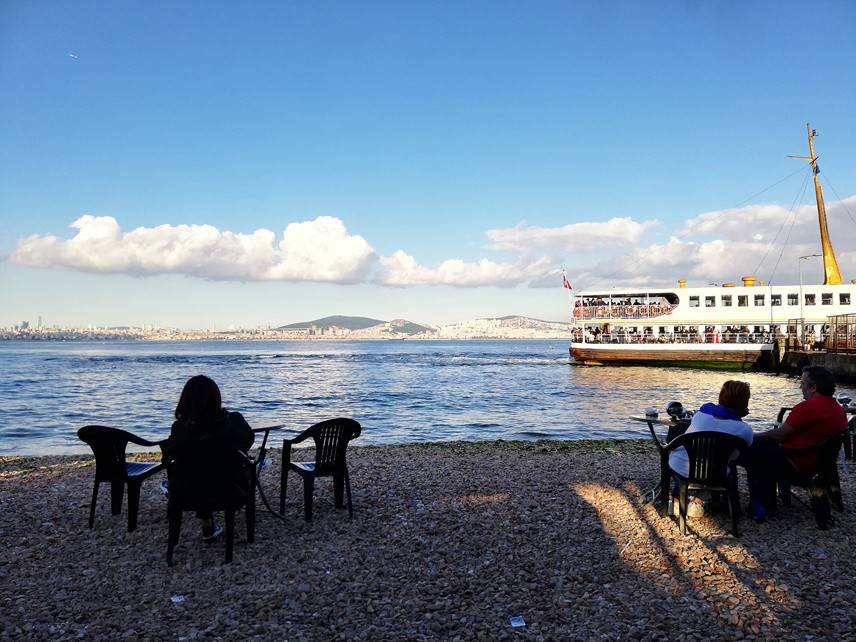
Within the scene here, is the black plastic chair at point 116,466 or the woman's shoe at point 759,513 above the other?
the black plastic chair at point 116,466

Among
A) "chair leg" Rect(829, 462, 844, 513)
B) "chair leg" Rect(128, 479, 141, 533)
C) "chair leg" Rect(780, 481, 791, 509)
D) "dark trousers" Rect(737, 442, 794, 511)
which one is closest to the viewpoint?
"chair leg" Rect(128, 479, 141, 533)

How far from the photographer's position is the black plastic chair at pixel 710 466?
204 inches

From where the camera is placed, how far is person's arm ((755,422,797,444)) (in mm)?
5473

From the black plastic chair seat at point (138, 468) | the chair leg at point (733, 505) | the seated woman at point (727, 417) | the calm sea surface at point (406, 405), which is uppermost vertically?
the seated woman at point (727, 417)

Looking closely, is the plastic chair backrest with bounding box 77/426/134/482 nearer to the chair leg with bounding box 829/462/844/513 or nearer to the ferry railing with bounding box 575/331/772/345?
the chair leg with bounding box 829/462/844/513

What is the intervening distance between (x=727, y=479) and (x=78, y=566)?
545cm

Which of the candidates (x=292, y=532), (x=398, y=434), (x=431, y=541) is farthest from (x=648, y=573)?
(x=398, y=434)

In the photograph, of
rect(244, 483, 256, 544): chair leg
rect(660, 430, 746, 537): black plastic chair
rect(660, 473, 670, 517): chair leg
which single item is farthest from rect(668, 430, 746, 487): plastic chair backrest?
rect(244, 483, 256, 544): chair leg

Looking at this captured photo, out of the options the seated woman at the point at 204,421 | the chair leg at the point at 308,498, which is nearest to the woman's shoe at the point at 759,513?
the chair leg at the point at 308,498

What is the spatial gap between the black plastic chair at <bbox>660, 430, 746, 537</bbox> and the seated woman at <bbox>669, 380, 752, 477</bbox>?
0.08m

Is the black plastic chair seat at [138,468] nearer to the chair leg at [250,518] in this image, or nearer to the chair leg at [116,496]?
the chair leg at [116,496]

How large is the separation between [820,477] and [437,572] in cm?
358

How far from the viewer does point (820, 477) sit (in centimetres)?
534

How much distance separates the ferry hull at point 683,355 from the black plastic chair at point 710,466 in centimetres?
4231
